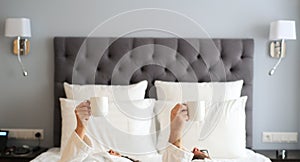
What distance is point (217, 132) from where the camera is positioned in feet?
11.3

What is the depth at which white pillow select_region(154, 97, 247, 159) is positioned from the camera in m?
3.43

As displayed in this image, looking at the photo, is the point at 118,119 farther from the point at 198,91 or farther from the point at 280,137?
the point at 280,137

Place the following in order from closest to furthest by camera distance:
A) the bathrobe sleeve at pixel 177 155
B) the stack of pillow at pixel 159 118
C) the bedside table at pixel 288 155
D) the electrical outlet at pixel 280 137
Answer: the bathrobe sleeve at pixel 177 155 → the stack of pillow at pixel 159 118 → the bedside table at pixel 288 155 → the electrical outlet at pixel 280 137

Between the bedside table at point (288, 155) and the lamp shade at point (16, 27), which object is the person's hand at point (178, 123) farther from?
the lamp shade at point (16, 27)

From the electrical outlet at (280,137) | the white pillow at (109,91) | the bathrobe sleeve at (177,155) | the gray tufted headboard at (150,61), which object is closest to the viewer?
the bathrobe sleeve at (177,155)

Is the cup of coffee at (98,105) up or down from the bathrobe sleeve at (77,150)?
up

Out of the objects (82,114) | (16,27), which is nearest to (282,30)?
(82,114)

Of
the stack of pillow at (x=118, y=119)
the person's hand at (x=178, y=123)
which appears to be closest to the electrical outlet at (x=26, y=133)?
the stack of pillow at (x=118, y=119)

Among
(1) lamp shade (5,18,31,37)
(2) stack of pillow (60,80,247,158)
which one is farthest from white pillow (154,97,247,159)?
(1) lamp shade (5,18,31,37)

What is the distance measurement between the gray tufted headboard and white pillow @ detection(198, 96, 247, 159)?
0.33 m

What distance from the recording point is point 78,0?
3.88 m

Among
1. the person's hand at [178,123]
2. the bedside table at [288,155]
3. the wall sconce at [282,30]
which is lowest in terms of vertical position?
the bedside table at [288,155]

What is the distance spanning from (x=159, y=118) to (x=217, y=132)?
1.50ft

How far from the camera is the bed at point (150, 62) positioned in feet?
→ 12.5
